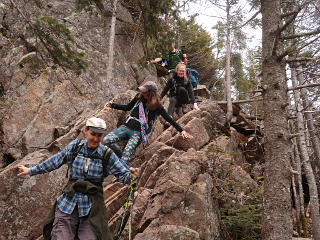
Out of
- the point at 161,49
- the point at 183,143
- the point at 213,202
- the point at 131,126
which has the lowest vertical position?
the point at 213,202

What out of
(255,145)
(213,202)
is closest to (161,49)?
(213,202)

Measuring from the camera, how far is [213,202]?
552 cm

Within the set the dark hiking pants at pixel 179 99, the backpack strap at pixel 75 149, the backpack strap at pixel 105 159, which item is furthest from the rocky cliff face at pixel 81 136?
the backpack strap at pixel 75 149

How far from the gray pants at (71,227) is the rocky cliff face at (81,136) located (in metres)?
1.46

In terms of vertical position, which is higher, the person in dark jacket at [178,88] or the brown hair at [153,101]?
the person in dark jacket at [178,88]

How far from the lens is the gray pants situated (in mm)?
3151

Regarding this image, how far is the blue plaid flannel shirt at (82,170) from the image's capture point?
3.33m

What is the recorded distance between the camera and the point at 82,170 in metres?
3.49

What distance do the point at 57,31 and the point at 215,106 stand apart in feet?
24.5

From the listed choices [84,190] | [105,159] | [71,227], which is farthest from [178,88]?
[71,227]

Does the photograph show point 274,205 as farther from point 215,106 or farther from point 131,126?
point 215,106

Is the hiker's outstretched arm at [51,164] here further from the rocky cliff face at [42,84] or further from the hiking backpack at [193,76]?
the hiking backpack at [193,76]

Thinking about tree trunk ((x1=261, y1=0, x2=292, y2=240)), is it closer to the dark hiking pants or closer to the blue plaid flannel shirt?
the blue plaid flannel shirt

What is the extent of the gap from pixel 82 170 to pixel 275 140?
389cm
